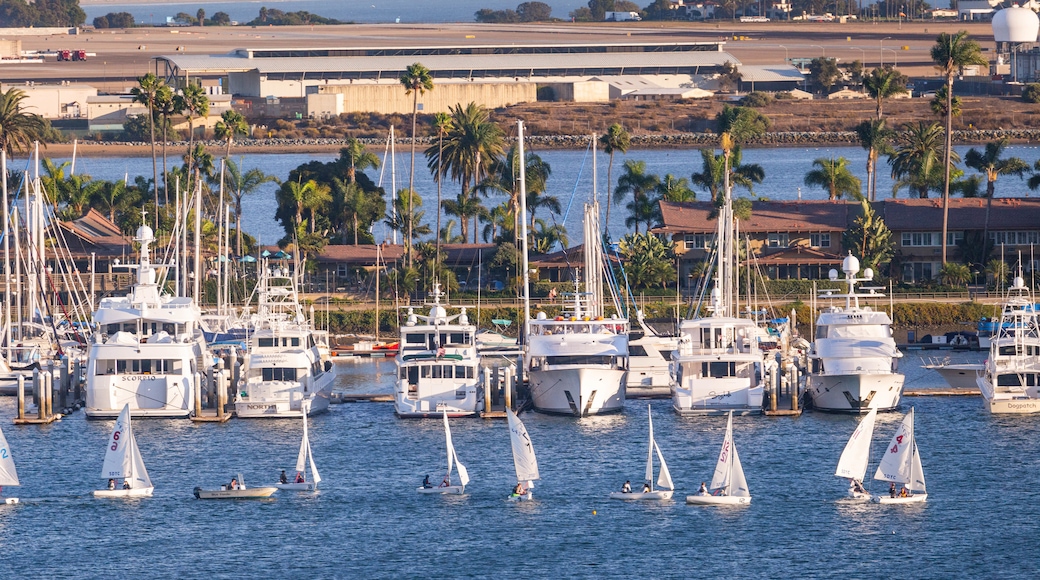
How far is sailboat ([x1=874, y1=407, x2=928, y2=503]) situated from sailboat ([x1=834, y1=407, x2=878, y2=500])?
0.60 m

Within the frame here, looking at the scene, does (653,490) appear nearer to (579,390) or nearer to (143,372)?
(579,390)

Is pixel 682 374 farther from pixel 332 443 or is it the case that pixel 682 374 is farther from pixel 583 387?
pixel 332 443

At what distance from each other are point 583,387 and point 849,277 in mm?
13742

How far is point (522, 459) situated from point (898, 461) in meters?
12.8

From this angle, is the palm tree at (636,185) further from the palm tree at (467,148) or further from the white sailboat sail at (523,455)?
the white sailboat sail at (523,455)

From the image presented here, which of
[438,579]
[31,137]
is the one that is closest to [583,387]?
[438,579]

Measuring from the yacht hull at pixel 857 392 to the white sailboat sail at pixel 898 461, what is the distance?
1484 cm

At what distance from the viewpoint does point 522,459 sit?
68.5 meters

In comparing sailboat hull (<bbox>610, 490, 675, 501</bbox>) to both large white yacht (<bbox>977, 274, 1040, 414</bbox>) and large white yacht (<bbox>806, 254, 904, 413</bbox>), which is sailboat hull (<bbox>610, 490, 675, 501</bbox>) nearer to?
large white yacht (<bbox>806, 254, 904, 413</bbox>)

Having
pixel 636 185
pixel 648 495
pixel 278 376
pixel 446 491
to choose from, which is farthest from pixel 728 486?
pixel 636 185

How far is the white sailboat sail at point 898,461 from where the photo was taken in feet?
221

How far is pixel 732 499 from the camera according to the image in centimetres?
6794

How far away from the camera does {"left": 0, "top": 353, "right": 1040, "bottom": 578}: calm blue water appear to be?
62.2m

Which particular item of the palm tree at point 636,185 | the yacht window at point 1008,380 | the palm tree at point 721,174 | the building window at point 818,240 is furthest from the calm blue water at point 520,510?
the palm tree at point 636,185
